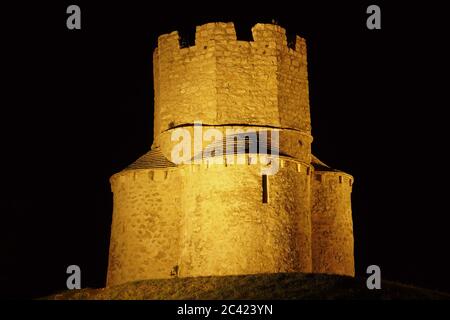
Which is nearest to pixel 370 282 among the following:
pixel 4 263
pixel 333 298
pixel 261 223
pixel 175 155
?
pixel 333 298

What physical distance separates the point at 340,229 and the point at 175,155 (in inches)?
275

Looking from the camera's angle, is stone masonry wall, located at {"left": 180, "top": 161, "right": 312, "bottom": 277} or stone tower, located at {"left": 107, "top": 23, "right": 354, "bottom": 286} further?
stone tower, located at {"left": 107, "top": 23, "right": 354, "bottom": 286}

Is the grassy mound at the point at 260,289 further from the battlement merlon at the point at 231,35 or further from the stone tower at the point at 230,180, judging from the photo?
the battlement merlon at the point at 231,35

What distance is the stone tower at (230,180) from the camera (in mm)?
30000

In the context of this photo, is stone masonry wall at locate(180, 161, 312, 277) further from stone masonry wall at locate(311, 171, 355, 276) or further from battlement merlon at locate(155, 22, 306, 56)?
battlement merlon at locate(155, 22, 306, 56)

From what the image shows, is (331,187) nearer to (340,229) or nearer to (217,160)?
(340,229)

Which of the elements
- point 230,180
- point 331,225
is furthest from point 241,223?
point 331,225

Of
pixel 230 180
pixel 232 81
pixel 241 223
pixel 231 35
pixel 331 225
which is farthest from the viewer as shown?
pixel 331 225

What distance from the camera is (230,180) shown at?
30281 mm

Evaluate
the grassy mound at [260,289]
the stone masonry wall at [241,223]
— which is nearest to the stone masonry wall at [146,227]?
the stone masonry wall at [241,223]

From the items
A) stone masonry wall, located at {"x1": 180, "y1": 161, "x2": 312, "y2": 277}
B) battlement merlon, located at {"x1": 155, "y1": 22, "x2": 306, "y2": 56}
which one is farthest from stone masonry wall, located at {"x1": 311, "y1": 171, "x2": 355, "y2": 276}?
battlement merlon, located at {"x1": 155, "y1": 22, "x2": 306, "y2": 56}

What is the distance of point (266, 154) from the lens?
3069 centimetres

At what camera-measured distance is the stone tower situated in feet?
98.4

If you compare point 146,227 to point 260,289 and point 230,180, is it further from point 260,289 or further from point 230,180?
point 260,289
